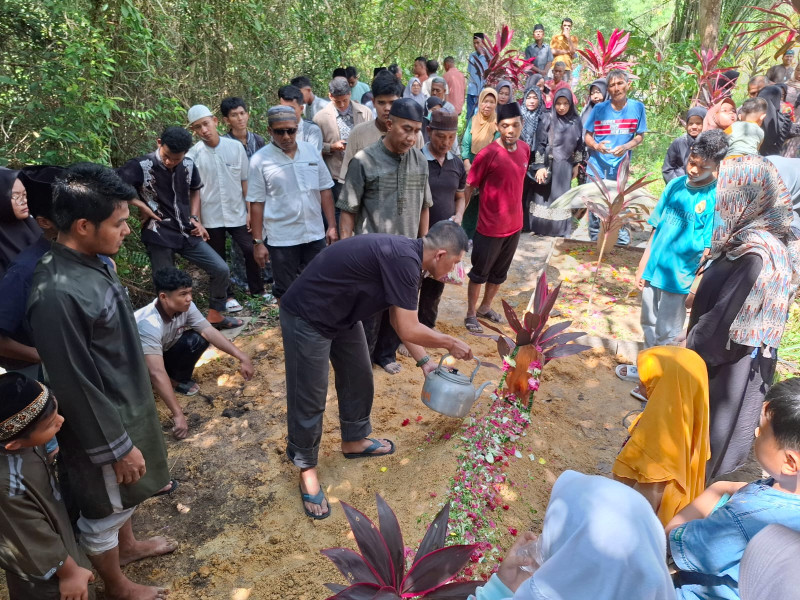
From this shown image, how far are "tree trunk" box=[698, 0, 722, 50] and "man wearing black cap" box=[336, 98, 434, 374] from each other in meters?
9.81

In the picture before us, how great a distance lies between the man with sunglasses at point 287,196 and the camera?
A: 177 inches

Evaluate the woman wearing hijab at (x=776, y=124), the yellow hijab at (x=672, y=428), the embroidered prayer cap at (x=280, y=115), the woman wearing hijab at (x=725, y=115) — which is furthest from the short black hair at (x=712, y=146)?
the woman wearing hijab at (x=776, y=124)

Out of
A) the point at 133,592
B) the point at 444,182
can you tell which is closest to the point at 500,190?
the point at 444,182

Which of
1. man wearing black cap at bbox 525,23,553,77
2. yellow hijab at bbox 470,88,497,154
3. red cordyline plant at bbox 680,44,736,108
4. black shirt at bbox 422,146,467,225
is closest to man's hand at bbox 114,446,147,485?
black shirt at bbox 422,146,467,225

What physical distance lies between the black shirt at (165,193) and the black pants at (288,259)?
67 cm

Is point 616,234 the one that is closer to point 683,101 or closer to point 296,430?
point 296,430

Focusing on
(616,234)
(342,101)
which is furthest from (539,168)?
(342,101)

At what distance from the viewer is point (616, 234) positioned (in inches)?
269

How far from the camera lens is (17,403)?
1857mm

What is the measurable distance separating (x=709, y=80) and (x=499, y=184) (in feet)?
25.9

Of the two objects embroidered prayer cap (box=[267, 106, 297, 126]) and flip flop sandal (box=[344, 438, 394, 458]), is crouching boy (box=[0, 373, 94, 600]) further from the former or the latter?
embroidered prayer cap (box=[267, 106, 297, 126])

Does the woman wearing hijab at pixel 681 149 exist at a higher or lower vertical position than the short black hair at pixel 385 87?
lower

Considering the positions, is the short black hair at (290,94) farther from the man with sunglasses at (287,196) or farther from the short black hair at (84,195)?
the short black hair at (84,195)

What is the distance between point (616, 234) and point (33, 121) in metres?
6.03
